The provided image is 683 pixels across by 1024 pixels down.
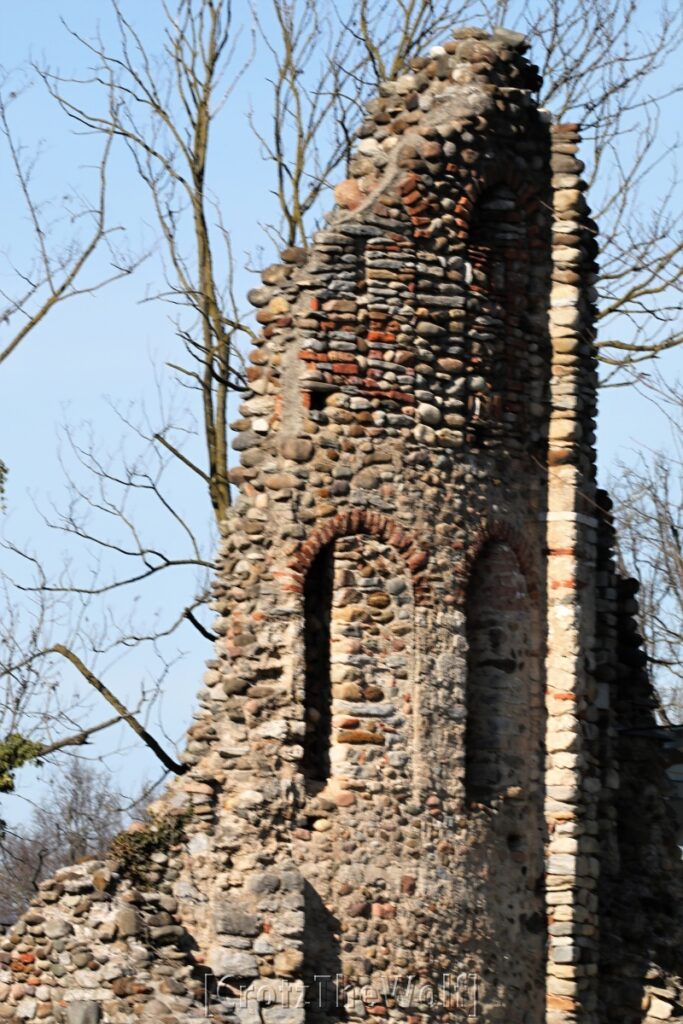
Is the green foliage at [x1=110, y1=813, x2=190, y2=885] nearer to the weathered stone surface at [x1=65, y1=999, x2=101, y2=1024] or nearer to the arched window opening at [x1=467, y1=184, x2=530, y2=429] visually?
the weathered stone surface at [x1=65, y1=999, x2=101, y2=1024]

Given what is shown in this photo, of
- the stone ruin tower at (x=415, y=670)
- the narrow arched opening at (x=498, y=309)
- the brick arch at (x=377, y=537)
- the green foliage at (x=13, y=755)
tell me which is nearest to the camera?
the stone ruin tower at (x=415, y=670)

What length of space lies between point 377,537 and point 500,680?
4.94ft

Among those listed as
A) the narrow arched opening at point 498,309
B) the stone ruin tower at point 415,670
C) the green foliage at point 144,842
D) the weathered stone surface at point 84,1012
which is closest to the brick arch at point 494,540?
the stone ruin tower at point 415,670

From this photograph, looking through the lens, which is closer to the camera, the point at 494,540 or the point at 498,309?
the point at 494,540

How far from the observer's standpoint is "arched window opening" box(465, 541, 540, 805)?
50.4 ft

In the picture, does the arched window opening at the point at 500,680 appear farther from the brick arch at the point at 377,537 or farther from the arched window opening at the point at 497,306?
the arched window opening at the point at 497,306

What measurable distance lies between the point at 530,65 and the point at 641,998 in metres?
7.14

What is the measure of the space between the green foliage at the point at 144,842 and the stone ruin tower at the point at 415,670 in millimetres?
16

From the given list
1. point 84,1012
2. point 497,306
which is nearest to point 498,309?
point 497,306

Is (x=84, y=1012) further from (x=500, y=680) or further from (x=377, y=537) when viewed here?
(x=500, y=680)

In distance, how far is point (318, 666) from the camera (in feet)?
48.6

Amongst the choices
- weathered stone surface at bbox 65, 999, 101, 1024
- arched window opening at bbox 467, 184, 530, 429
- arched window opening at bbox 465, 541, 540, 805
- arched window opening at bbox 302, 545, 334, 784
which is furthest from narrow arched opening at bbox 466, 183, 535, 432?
weathered stone surface at bbox 65, 999, 101, 1024

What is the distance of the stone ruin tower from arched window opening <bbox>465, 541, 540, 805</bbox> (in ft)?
0.07

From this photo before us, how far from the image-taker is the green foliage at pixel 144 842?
14539mm
